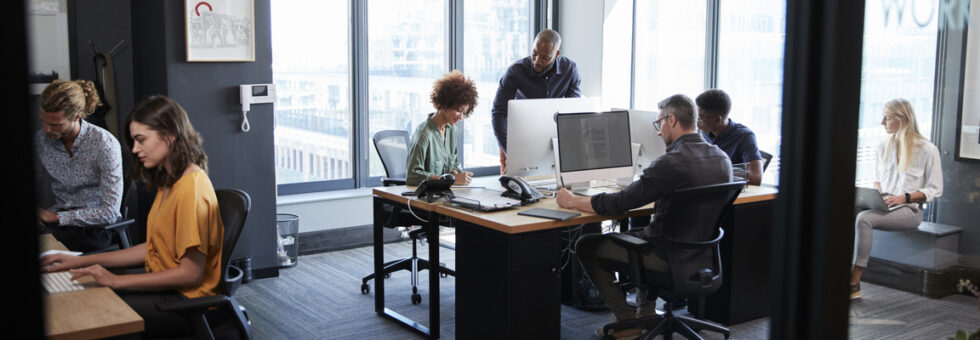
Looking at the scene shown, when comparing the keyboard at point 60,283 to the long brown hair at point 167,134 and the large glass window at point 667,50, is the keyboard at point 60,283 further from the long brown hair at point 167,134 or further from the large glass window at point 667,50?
the large glass window at point 667,50

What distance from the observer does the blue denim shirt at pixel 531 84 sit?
192 inches

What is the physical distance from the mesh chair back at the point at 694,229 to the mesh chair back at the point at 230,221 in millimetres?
1550

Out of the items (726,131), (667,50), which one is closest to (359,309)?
(726,131)

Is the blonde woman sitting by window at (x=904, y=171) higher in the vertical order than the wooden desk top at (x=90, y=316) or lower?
higher

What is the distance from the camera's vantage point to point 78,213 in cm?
334

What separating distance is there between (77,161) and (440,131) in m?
1.65

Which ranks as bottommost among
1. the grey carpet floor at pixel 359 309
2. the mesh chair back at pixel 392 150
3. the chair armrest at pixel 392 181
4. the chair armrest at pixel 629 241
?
the grey carpet floor at pixel 359 309

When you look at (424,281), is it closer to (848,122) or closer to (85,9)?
(85,9)

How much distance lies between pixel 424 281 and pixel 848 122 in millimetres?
3720

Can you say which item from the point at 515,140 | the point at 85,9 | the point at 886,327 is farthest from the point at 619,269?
the point at 85,9

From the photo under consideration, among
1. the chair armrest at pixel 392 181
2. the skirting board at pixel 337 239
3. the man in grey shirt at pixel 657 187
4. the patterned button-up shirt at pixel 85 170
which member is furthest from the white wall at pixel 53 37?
the man in grey shirt at pixel 657 187

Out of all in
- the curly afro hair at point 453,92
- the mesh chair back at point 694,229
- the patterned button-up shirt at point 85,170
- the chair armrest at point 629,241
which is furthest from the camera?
the curly afro hair at point 453,92

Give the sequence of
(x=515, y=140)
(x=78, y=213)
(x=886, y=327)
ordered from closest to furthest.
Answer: (x=886, y=327) < (x=78, y=213) < (x=515, y=140)

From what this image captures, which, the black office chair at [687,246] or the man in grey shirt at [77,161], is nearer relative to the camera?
the black office chair at [687,246]
